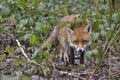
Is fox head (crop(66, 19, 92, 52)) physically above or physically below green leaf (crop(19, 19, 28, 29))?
below

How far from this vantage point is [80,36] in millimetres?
8461

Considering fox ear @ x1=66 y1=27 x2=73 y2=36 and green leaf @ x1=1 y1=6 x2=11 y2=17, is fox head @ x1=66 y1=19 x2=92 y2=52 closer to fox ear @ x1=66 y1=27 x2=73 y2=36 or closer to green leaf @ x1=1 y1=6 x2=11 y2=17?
fox ear @ x1=66 y1=27 x2=73 y2=36

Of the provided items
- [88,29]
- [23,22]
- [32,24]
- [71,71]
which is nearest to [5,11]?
[23,22]

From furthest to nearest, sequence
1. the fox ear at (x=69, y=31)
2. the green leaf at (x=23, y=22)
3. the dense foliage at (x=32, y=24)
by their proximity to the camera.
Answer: the green leaf at (x=23, y=22) < the fox ear at (x=69, y=31) < the dense foliage at (x=32, y=24)

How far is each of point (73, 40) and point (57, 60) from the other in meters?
0.69

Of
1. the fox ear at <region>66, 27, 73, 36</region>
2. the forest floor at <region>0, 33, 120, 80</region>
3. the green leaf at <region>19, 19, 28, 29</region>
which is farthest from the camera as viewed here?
the green leaf at <region>19, 19, 28, 29</region>

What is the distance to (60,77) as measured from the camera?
7.15 metres

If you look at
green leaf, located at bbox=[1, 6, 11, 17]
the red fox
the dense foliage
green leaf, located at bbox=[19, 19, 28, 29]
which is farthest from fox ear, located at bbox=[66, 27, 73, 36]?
green leaf, located at bbox=[1, 6, 11, 17]

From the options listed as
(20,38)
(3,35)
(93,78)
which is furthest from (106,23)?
(3,35)

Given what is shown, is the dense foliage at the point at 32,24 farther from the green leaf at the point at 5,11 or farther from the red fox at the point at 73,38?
the red fox at the point at 73,38

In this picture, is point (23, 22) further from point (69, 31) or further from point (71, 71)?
point (71, 71)

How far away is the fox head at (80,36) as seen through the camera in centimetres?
831

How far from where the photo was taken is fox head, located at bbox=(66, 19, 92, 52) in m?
8.31

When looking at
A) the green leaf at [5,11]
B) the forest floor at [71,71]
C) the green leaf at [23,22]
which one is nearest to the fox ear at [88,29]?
the forest floor at [71,71]
